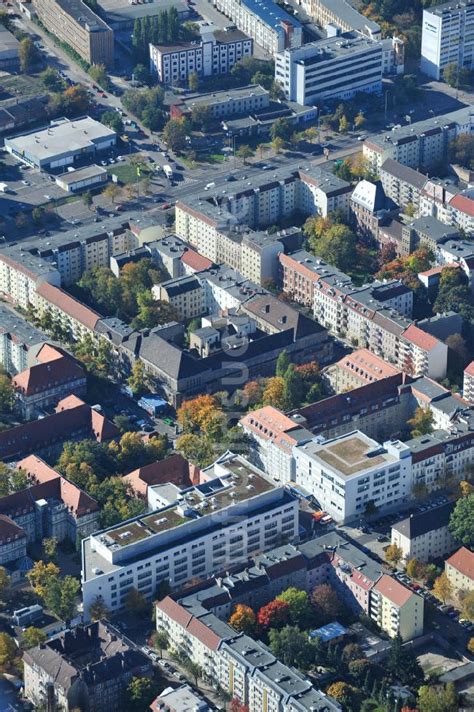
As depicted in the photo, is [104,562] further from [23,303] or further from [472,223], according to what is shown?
[472,223]

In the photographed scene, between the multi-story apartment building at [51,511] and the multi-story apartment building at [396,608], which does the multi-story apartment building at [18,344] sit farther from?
the multi-story apartment building at [396,608]

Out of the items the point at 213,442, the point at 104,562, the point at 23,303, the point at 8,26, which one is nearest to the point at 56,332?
the point at 23,303

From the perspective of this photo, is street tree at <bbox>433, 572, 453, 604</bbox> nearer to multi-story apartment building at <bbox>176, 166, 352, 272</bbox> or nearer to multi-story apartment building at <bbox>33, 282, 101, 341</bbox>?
multi-story apartment building at <bbox>33, 282, 101, 341</bbox>

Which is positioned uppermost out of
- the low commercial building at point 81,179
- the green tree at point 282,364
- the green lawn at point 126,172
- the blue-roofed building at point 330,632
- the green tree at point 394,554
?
the green tree at point 282,364

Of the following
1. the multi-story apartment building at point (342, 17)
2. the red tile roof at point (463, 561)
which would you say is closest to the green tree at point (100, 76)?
the multi-story apartment building at point (342, 17)

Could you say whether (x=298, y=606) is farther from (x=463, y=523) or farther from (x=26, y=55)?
(x=26, y=55)

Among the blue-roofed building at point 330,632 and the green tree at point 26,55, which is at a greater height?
the green tree at point 26,55

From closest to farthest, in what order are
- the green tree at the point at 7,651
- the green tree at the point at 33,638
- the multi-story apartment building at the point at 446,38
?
1. the green tree at the point at 7,651
2. the green tree at the point at 33,638
3. the multi-story apartment building at the point at 446,38
